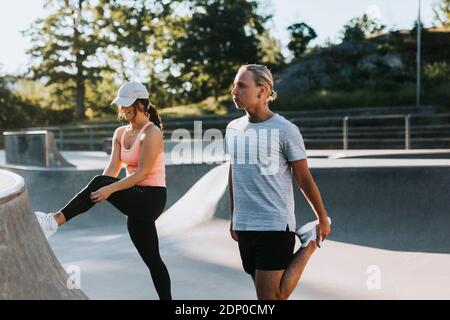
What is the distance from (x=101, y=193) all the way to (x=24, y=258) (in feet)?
2.00

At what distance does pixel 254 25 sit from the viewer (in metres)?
37.5

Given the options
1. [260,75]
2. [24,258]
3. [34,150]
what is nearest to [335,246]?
[260,75]

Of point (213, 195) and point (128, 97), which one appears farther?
point (213, 195)

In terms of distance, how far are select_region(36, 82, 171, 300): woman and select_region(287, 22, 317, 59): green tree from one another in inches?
1641

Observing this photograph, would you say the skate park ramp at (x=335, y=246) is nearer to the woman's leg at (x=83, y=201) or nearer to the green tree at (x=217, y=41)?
the woman's leg at (x=83, y=201)

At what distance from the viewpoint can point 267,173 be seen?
115 inches

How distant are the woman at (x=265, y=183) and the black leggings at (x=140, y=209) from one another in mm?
804

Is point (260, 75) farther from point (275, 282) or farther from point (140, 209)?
point (140, 209)

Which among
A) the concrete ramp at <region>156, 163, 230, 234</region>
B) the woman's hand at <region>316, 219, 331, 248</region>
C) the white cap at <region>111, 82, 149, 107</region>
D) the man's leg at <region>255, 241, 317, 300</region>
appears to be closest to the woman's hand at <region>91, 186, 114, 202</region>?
the white cap at <region>111, 82, 149, 107</region>

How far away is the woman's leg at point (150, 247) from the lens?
3.68 m

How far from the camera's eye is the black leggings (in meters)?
3.55

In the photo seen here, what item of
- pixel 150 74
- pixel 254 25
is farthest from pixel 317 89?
pixel 150 74
